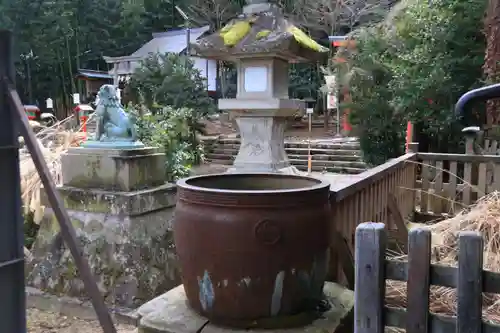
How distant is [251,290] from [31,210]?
4704 mm

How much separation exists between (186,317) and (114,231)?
95.6 inches

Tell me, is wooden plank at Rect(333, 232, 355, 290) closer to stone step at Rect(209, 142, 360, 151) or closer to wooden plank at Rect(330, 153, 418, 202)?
wooden plank at Rect(330, 153, 418, 202)

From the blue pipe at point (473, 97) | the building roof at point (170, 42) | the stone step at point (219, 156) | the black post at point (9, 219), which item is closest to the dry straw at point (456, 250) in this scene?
the blue pipe at point (473, 97)

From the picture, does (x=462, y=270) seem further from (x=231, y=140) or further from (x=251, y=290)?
(x=231, y=140)

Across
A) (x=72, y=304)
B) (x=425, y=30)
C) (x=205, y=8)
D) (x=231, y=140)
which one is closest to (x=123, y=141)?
(x=72, y=304)

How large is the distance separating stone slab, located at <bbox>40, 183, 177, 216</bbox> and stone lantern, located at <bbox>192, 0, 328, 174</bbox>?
169 inches

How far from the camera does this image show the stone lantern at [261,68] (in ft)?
29.2

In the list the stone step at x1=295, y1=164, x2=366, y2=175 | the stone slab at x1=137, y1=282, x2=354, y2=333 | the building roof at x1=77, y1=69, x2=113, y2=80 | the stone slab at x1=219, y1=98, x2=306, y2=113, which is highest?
the building roof at x1=77, y1=69, x2=113, y2=80

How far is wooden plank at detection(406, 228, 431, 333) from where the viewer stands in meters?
1.73

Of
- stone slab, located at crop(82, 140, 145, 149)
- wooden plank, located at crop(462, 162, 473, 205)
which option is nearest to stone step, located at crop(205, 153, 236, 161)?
wooden plank, located at crop(462, 162, 473, 205)

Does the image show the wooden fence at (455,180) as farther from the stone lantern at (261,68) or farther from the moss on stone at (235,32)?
the moss on stone at (235,32)

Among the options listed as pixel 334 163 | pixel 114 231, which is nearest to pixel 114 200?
pixel 114 231

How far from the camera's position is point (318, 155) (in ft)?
52.0

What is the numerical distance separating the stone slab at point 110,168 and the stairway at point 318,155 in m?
9.37
